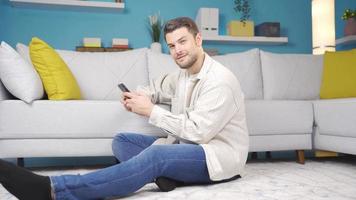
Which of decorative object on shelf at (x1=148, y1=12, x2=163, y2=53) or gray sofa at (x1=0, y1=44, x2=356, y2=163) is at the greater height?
decorative object on shelf at (x1=148, y1=12, x2=163, y2=53)

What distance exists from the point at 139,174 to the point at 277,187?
2.20 feet

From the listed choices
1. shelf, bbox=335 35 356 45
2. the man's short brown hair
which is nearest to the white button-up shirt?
the man's short brown hair

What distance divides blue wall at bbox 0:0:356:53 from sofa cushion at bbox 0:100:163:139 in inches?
67.4

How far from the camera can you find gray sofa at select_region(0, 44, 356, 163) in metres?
1.92

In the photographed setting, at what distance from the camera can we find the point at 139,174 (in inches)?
48.1

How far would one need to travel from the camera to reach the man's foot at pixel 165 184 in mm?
1389

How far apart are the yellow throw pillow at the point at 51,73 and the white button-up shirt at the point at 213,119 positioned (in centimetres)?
84

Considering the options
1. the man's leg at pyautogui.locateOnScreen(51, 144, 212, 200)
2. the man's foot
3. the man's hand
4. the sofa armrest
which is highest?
the sofa armrest

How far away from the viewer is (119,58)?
105 inches

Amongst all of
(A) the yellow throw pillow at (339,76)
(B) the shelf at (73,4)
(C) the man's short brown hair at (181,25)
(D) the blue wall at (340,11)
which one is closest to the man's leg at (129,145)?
(C) the man's short brown hair at (181,25)

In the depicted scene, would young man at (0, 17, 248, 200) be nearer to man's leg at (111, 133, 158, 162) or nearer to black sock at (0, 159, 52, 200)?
black sock at (0, 159, 52, 200)

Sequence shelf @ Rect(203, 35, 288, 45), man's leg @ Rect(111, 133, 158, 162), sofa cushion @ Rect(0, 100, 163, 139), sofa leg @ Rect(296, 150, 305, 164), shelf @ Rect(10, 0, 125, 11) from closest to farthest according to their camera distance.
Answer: man's leg @ Rect(111, 133, 158, 162) → sofa cushion @ Rect(0, 100, 163, 139) → sofa leg @ Rect(296, 150, 305, 164) → shelf @ Rect(10, 0, 125, 11) → shelf @ Rect(203, 35, 288, 45)

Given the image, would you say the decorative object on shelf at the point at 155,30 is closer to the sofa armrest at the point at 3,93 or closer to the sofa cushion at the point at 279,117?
the sofa cushion at the point at 279,117

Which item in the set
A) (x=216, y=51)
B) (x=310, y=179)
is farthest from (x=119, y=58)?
(x=310, y=179)
